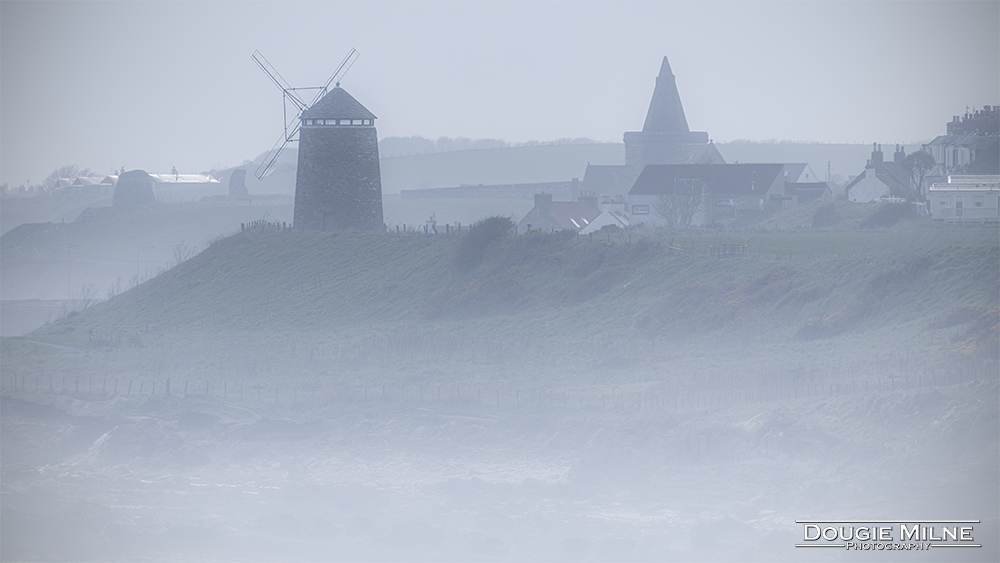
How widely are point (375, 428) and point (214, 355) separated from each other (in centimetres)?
1214

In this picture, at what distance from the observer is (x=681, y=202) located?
71938 mm

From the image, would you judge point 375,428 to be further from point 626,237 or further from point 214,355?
point 626,237

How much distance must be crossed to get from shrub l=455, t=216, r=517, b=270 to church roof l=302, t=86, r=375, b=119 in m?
11.0

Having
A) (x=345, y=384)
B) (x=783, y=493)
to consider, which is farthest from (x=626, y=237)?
(x=783, y=493)

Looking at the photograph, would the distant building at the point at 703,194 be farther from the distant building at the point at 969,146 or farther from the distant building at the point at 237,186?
the distant building at the point at 237,186

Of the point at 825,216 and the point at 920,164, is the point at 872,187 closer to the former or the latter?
the point at 920,164

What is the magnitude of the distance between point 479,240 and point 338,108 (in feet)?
41.2

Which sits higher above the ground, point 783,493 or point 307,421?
point 307,421

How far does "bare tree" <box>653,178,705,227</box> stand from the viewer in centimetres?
7181

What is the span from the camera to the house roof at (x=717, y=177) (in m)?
73.9

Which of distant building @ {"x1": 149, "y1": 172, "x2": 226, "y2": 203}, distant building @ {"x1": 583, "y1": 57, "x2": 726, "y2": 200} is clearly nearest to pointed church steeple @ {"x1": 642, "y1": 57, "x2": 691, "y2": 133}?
distant building @ {"x1": 583, "y1": 57, "x2": 726, "y2": 200}

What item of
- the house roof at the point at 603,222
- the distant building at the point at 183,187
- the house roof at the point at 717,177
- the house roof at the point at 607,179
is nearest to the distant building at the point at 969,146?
the house roof at the point at 717,177

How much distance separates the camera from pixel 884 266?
125 feet

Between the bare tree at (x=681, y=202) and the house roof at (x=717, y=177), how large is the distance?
66 cm
